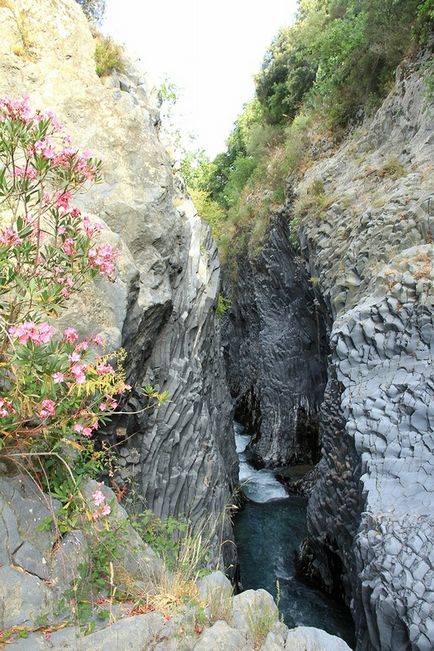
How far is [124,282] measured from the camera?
22.5 feet

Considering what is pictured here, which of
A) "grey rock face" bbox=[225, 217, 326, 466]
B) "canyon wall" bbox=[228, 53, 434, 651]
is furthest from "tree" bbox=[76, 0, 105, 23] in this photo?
"grey rock face" bbox=[225, 217, 326, 466]

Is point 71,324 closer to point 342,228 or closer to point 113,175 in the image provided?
point 113,175

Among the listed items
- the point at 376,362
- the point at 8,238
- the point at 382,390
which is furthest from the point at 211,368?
the point at 8,238

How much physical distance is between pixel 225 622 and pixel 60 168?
4291 mm

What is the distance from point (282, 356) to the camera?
756 inches

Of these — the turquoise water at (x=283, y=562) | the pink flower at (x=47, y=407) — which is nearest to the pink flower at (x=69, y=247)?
the pink flower at (x=47, y=407)

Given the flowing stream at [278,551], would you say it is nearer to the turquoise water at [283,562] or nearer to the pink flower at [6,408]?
the turquoise water at [283,562]

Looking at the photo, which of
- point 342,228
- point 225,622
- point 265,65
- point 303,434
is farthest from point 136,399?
point 265,65

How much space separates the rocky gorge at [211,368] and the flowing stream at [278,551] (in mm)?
593

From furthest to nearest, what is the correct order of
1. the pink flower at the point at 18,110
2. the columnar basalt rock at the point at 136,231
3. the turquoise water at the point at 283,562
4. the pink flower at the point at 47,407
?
the turquoise water at the point at 283,562 → the columnar basalt rock at the point at 136,231 → the pink flower at the point at 18,110 → the pink flower at the point at 47,407

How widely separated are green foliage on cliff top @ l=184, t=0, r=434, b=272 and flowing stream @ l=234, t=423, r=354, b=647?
32.8ft

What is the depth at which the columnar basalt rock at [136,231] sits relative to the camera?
780 cm

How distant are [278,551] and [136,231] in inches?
380

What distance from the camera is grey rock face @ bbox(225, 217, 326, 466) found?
1708 centimetres
